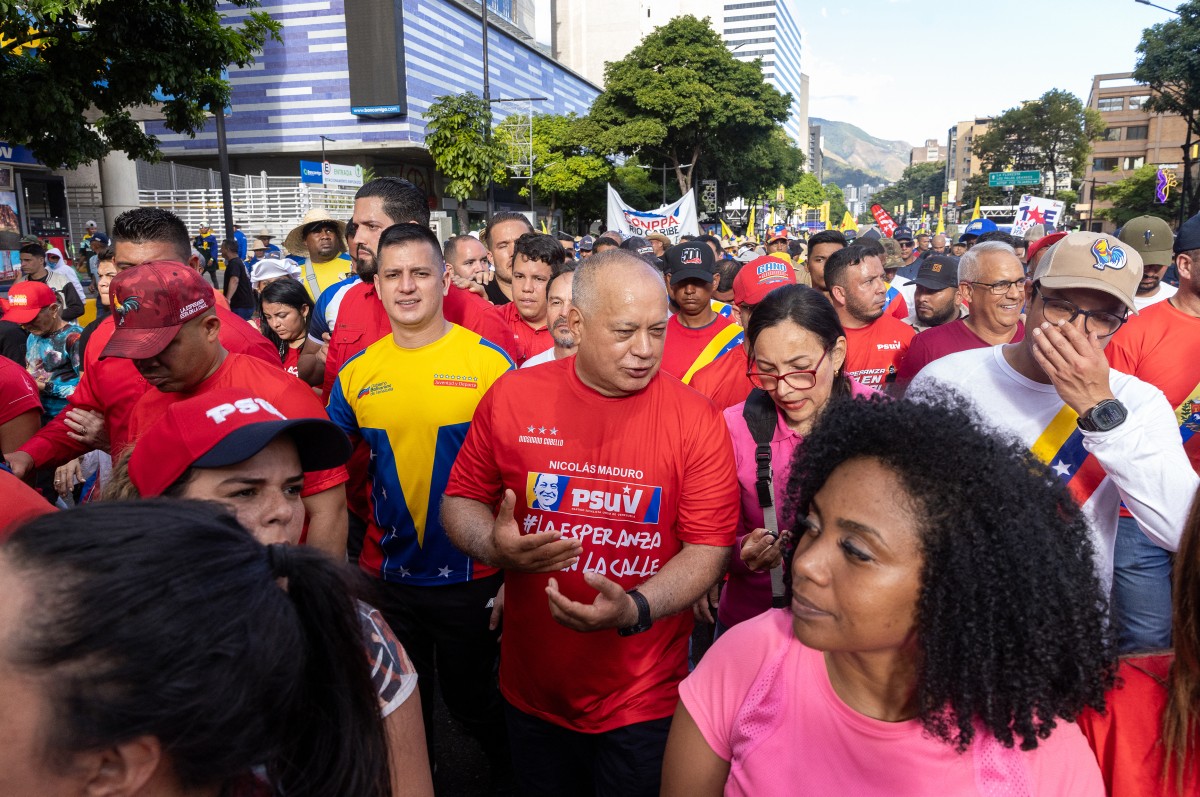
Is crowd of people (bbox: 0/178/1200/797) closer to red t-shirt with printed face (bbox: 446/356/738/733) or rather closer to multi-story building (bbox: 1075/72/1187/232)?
red t-shirt with printed face (bbox: 446/356/738/733)

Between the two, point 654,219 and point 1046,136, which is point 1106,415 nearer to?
point 654,219

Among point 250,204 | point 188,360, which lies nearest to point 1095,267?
point 188,360

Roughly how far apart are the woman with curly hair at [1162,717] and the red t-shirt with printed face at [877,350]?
346 centimetres

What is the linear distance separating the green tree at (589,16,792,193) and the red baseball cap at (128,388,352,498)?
4244 cm

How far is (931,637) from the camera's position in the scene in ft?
5.08

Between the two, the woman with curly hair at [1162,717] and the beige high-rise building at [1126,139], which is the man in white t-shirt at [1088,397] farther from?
the beige high-rise building at [1126,139]

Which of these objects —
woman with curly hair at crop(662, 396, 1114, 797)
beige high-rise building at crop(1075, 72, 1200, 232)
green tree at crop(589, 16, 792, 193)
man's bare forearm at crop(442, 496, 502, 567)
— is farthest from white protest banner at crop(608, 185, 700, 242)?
beige high-rise building at crop(1075, 72, 1200, 232)

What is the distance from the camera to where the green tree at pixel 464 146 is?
26.8 metres

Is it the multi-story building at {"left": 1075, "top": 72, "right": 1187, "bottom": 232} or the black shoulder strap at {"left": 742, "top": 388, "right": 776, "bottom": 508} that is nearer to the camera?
the black shoulder strap at {"left": 742, "top": 388, "right": 776, "bottom": 508}

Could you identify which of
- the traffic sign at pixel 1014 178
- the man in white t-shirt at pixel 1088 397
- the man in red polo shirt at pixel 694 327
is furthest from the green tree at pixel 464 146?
the traffic sign at pixel 1014 178

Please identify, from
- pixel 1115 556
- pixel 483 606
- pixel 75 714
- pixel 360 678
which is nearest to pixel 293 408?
pixel 483 606

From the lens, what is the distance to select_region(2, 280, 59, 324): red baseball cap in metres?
6.01

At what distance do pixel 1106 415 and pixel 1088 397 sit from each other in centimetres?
7

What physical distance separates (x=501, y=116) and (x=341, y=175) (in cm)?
3638
